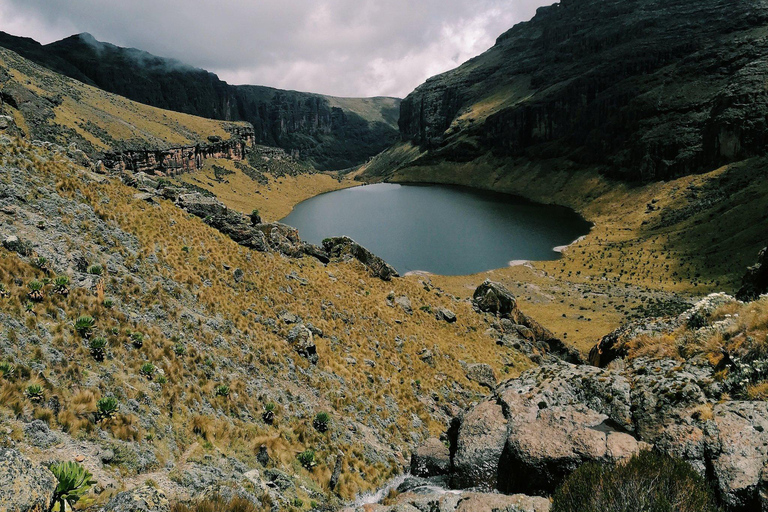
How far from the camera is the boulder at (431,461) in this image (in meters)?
16.5

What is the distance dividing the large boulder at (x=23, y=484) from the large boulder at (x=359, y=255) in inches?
1356

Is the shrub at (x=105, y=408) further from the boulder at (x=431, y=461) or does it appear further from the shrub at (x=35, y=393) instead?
the boulder at (x=431, y=461)

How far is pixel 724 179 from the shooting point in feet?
447

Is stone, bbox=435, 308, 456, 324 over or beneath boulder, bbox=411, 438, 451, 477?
over

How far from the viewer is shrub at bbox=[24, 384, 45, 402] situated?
939 centimetres

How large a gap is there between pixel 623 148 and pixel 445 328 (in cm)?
18848

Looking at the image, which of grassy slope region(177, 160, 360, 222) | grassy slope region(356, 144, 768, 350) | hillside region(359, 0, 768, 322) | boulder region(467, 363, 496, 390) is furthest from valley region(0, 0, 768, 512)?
grassy slope region(177, 160, 360, 222)

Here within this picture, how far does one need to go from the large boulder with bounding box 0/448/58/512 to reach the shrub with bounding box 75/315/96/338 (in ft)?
21.6

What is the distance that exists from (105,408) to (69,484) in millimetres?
3876

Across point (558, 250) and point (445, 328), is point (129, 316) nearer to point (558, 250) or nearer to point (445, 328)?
point (445, 328)

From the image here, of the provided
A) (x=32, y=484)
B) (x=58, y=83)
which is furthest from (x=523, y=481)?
(x=58, y=83)

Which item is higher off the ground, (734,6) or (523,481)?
(734,6)

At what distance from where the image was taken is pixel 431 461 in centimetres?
1689

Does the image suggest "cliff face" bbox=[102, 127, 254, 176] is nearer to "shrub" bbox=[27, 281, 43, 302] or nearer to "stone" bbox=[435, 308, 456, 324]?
"stone" bbox=[435, 308, 456, 324]
